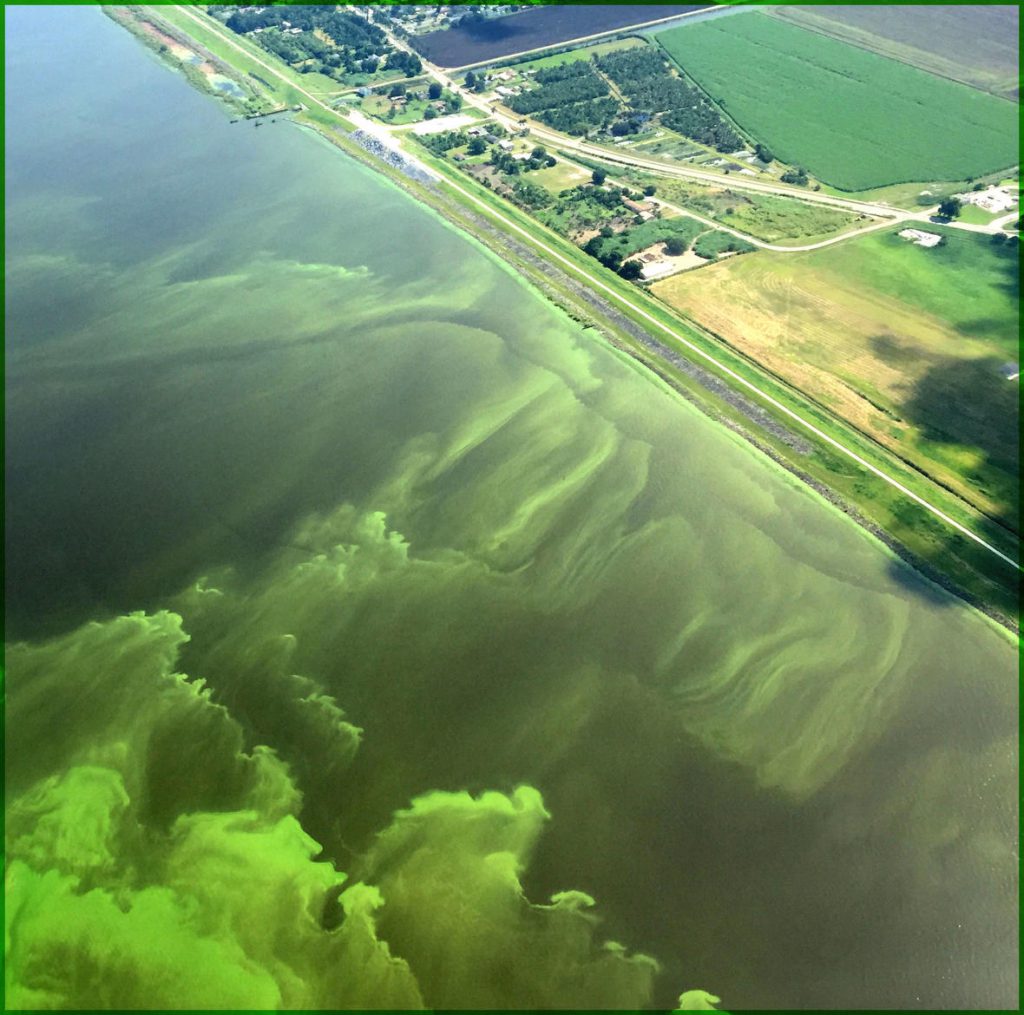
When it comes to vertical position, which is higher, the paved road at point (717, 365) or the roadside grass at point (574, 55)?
the roadside grass at point (574, 55)

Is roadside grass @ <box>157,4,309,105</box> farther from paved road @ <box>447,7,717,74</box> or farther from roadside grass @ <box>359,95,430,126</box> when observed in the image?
paved road @ <box>447,7,717,74</box>

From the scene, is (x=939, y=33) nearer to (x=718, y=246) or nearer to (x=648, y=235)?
(x=718, y=246)

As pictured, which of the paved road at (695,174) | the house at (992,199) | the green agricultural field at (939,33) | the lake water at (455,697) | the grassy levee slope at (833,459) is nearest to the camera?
the lake water at (455,697)

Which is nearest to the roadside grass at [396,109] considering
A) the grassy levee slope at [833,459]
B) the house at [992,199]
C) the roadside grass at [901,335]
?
the grassy levee slope at [833,459]

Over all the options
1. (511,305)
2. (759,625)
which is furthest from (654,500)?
(511,305)

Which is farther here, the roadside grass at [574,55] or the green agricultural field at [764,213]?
the roadside grass at [574,55]

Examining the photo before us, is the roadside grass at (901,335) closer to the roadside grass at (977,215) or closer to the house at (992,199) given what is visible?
the roadside grass at (977,215)
